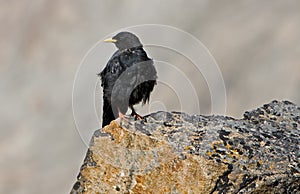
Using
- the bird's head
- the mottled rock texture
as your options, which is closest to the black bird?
the bird's head

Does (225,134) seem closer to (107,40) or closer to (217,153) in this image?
(217,153)

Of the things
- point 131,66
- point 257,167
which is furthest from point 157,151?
point 131,66

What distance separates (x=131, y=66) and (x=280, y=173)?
559 cm

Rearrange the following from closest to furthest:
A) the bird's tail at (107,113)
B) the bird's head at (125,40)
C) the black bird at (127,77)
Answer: the bird's tail at (107,113)
the black bird at (127,77)
the bird's head at (125,40)

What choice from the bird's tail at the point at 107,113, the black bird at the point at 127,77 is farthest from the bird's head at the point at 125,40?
the bird's tail at the point at 107,113

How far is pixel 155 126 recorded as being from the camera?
967 centimetres

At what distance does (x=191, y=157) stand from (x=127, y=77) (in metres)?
4.80

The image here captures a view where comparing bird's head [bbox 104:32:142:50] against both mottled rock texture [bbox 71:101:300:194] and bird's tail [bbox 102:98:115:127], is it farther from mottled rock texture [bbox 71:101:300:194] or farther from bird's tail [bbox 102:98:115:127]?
mottled rock texture [bbox 71:101:300:194]

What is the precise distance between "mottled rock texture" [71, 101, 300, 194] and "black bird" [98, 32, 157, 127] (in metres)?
3.00

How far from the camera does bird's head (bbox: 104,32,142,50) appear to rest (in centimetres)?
1330

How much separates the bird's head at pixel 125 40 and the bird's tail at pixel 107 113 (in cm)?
157

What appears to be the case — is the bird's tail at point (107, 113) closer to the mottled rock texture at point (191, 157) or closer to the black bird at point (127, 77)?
the black bird at point (127, 77)

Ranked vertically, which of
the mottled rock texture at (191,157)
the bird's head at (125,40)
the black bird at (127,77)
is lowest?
the mottled rock texture at (191,157)

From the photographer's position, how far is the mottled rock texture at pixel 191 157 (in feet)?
28.1
